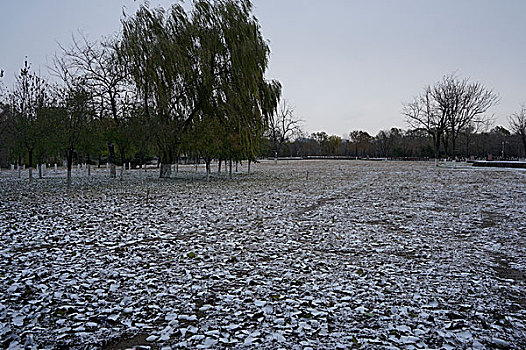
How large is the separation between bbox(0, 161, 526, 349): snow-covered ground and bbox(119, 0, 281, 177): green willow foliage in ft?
34.5

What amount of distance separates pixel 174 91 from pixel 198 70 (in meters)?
1.70

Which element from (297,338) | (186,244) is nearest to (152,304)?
(297,338)

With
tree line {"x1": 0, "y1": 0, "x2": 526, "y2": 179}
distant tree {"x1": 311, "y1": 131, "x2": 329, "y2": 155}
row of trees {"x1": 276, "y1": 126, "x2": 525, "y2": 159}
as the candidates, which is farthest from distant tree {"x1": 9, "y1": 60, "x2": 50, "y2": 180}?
distant tree {"x1": 311, "y1": 131, "x2": 329, "y2": 155}

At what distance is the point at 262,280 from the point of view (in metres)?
4.70

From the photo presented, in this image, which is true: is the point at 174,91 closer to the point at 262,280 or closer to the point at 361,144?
the point at 262,280

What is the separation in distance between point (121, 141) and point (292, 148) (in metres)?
84.4

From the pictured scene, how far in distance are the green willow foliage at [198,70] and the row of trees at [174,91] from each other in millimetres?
52

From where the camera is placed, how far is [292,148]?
10344cm

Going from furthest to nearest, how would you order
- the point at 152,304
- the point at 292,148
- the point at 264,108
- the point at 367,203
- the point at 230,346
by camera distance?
the point at 292,148 → the point at 264,108 → the point at 367,203 → the point at 152,304 → the point at 230,346

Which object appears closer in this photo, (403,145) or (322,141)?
(403,145)

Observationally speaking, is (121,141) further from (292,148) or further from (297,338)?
(292,148)

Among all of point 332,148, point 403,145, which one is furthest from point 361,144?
point 403,145

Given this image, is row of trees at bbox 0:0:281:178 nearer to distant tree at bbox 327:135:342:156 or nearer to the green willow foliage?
the green willow foliage

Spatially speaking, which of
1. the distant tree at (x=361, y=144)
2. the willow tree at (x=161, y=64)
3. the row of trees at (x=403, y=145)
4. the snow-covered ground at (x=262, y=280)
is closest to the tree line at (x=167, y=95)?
the willow tree at (x=161, y=64)
